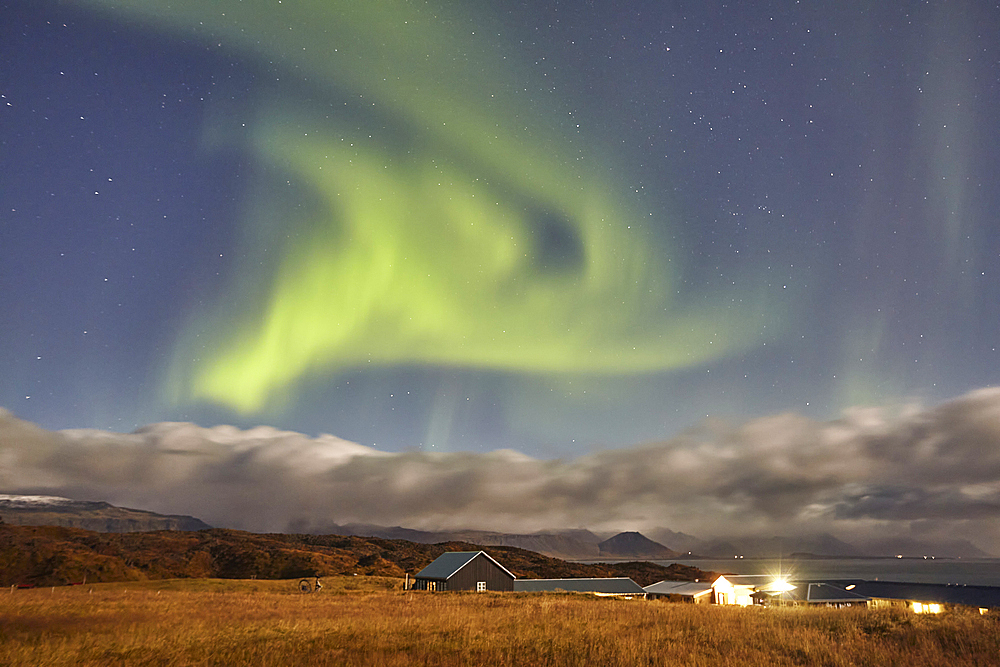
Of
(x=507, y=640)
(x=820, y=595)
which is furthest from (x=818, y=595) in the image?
(x=507, y=640)

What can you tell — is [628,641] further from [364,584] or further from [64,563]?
[64,563]

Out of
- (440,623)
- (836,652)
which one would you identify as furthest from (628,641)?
(440,623)

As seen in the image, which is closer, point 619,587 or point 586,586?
point 619,587

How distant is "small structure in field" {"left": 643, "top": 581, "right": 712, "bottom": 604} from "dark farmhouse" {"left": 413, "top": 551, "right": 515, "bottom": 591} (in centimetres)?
2144

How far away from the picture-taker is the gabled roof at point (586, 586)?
273ft

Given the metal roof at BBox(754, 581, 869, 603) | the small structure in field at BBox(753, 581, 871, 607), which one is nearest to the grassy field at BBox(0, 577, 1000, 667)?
the small structure in field at BBox(753, 581, 871, 607)

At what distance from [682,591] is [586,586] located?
14.1m

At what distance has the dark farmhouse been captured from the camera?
71.6m

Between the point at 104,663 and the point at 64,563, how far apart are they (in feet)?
343

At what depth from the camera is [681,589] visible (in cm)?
8756

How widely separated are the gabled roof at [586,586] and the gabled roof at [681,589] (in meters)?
3.98

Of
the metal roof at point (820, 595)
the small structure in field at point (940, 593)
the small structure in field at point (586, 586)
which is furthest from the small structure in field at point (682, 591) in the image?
the small structure in field at point (940, 593)

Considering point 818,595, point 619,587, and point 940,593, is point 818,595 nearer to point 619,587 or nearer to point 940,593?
point 619,587

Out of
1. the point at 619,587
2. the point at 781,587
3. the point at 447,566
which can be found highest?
the point at 781,587
